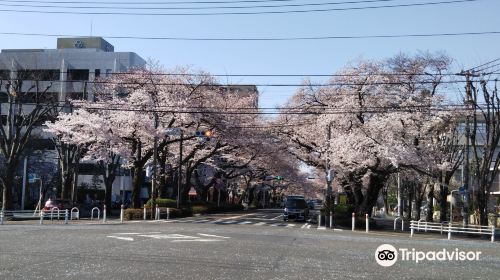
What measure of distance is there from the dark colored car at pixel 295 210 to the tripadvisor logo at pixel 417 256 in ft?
72.2

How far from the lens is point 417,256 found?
48.5 feet

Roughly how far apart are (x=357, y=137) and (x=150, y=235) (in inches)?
735

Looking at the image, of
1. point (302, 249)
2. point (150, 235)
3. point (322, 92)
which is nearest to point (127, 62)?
point (322, 92)

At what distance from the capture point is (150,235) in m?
19.0

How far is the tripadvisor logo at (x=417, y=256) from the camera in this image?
13.5 metres

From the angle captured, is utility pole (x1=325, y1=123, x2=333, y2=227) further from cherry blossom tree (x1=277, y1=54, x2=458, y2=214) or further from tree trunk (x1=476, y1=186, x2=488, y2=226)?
tree trunk (x1=476, y1=186, x2=488, y2=226)

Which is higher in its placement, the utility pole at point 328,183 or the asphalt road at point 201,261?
the utility pole at point 328,183

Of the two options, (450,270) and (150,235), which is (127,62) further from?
(450,270)

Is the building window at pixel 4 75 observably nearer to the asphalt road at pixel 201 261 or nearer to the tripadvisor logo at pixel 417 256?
the asphalt road at pixel 201 261

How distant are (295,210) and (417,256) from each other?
79.8 feet

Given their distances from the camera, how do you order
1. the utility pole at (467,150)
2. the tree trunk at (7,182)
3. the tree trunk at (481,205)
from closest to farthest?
1. the utility pole at (467,150)
2. the tree trunk at (481,205)
3. the tree trunk at (7,182)

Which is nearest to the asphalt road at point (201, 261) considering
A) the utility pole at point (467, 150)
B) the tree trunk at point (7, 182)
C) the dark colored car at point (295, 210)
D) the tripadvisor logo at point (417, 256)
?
the tripadvisor logo at point (417, 256)

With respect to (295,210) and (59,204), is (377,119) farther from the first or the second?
(59,204)

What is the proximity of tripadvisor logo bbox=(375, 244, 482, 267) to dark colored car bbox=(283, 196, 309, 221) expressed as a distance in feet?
72.2
